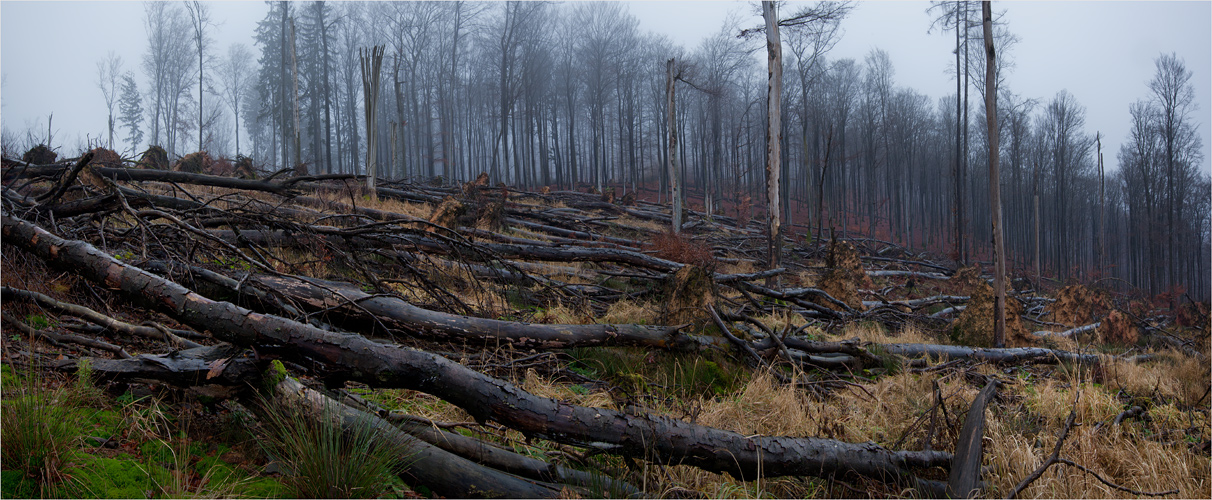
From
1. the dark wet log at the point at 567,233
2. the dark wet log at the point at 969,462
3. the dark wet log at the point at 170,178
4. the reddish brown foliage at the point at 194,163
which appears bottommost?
the dark wet log at the point at 969,462

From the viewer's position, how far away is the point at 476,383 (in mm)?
2264

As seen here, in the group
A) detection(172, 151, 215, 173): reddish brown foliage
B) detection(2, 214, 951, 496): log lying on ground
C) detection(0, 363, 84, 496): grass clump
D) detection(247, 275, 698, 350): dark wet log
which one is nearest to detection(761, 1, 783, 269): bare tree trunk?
detection(247, 275, 698, 350): dark wet log

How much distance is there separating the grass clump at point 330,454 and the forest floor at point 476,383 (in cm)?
2

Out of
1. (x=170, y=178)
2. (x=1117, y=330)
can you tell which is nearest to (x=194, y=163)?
(x=170, y=178)

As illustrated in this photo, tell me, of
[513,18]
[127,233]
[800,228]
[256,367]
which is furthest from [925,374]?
[513,18]

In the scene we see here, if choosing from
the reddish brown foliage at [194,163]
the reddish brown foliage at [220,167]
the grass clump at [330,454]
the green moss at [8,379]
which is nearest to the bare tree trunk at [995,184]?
the grass clump at [330,454]

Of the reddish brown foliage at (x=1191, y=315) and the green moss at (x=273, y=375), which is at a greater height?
the green moss at (x=273, y=375)

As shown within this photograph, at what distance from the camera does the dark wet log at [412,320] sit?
352 cm

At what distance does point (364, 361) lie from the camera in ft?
7.39

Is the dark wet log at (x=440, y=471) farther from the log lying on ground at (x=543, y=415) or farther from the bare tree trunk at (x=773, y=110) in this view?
the bare tree trunk at (x=773, y=110)

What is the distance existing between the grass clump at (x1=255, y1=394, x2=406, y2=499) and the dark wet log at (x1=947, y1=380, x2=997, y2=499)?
8.29 ft

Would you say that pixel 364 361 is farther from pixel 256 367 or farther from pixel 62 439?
pixel 62 439

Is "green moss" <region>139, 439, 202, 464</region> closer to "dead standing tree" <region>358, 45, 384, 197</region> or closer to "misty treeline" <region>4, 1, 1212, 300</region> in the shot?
"dead standing tree" <region>358, 45, 384, 197</region>

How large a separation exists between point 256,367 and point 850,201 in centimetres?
5275
